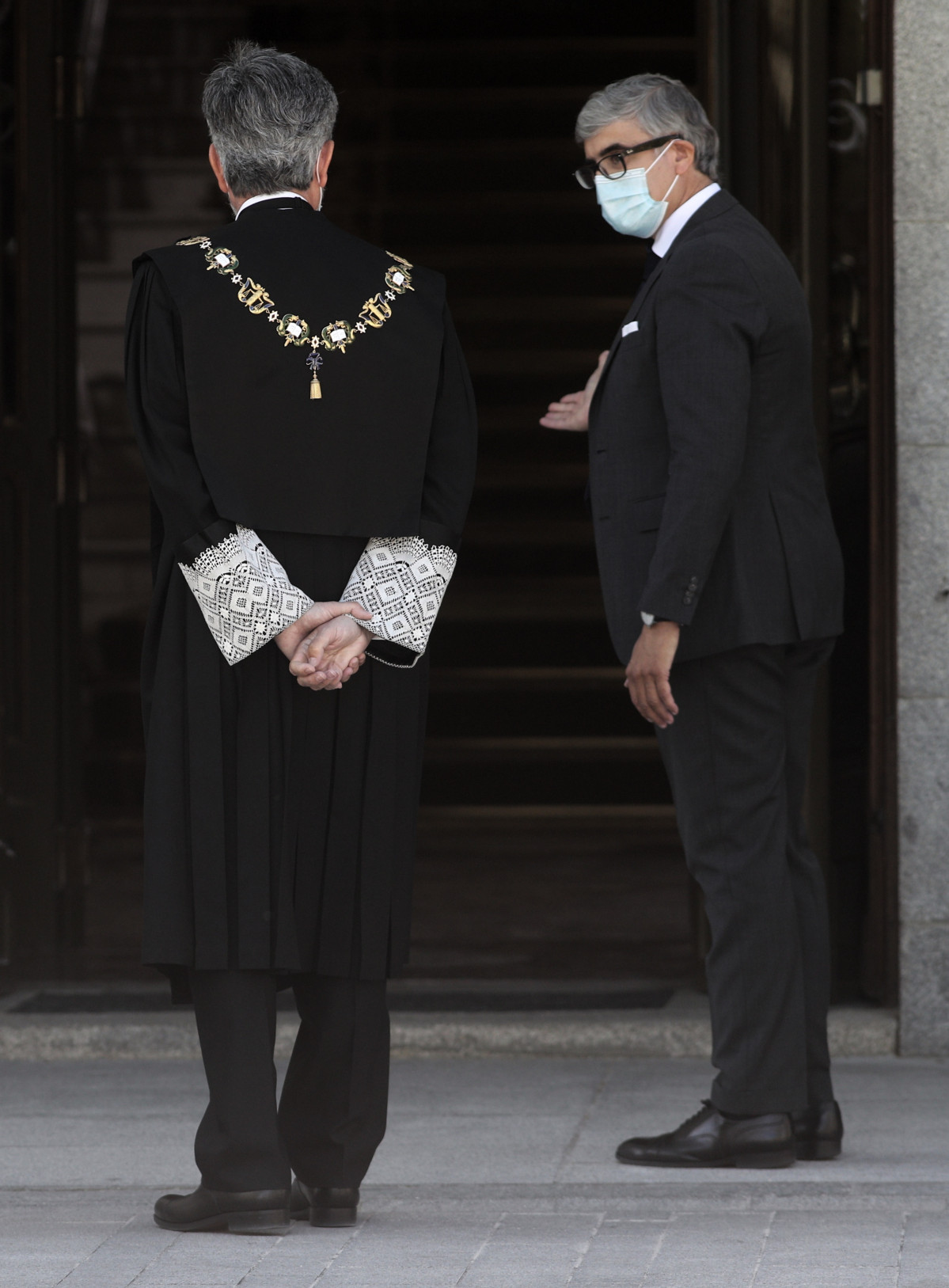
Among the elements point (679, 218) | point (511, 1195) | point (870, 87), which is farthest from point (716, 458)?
point (870, 87)

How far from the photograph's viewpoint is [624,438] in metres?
3.90

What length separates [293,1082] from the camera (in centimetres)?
358

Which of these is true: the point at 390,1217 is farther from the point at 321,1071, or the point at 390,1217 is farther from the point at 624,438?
the point at 624,438

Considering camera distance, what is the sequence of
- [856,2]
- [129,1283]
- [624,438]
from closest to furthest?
[129,1283] → [624,438] → [856,2]

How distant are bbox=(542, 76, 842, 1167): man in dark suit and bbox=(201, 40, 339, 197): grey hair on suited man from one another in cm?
69

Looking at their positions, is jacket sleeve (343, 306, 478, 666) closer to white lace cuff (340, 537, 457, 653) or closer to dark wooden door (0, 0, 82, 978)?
white lace cuff (340, 537, 457, 653)

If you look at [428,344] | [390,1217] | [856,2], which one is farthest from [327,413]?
[856,2]

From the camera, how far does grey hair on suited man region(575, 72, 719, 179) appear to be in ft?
12.9

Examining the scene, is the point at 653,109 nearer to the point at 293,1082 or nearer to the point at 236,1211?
the point at 293,1082

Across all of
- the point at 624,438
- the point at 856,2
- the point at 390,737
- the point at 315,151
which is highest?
the point at 856,2

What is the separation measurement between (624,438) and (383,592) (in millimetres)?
662

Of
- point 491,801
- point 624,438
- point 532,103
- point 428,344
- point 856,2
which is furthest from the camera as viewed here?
point 532,103

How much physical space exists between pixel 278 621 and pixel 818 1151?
4.84 feet

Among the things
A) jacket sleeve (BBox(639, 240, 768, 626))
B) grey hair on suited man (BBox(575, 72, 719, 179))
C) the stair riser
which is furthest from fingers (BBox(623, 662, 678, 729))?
the stair riser
